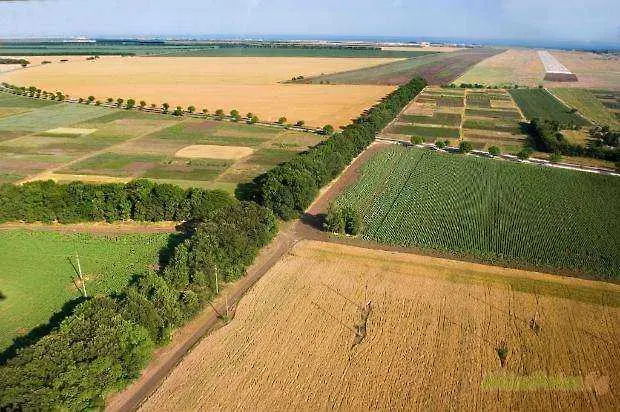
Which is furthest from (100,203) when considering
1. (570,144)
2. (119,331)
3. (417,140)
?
(570,144)

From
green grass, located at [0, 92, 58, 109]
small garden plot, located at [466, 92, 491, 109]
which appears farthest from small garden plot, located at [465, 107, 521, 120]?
green grass, located at [0, 92, 58, 109]

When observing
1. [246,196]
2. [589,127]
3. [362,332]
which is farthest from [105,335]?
[589,127]

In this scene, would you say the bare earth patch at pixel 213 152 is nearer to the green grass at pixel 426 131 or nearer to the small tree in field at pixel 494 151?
the green grass at pixel 426 131

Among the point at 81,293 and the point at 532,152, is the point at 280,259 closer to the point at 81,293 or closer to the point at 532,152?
the point at 81,293

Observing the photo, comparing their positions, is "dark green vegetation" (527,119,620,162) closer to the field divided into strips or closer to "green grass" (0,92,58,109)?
the field divided into strips

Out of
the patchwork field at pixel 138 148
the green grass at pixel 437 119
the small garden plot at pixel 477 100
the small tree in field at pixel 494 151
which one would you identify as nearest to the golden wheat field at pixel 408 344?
the patchwork field at pixel 138 148

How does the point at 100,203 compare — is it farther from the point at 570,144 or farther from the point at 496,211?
the point at 570,144
